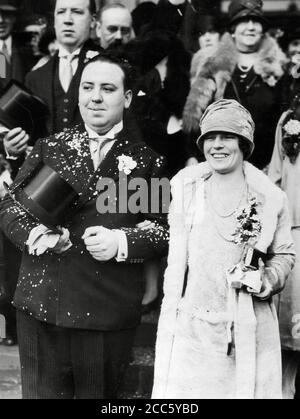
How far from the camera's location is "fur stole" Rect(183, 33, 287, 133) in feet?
11.5

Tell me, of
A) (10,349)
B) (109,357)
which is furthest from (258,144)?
(10,349)

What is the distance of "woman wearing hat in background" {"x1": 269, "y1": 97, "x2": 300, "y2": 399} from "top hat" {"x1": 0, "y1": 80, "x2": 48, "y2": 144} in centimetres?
113

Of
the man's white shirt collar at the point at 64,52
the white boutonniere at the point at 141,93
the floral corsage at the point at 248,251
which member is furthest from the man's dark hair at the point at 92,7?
the floral corsage at the point at 248,251

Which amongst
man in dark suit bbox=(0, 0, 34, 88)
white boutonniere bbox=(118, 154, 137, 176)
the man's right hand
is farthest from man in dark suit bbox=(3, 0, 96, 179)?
white boutonniere bbox=(118, 154, 137, 176)

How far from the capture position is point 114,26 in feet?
11.5

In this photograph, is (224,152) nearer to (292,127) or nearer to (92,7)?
(292,127)

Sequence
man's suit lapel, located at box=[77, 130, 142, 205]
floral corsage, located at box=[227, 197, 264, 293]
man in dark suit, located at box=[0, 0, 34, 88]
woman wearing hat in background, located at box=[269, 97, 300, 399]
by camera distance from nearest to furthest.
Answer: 1. floral corsage, located at box=[227, 197, 264, 293]
2. man's suit lapel, located at box=[77, 130, 142, 205]
3. woman wearing hat in background, located at box=[269, 97, 300, 399]
4. man in dark suit, located at box=[0, 0, 34, 88]

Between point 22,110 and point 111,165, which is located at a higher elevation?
point 22,110

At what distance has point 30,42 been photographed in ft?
11.9

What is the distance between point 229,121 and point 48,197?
83cm

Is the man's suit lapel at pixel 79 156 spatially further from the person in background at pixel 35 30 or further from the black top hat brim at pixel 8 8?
the black top hat brim at pixel 8 8

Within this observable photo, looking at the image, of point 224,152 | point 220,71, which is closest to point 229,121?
point 224,152

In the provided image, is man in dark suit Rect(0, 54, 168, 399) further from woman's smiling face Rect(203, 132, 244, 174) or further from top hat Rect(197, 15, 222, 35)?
top hat Rect(197, 15, 222, 35)

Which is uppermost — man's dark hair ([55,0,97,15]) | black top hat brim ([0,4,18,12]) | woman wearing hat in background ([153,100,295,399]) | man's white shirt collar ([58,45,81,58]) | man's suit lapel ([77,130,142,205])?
black top hat brim ([0,4,18,12])
